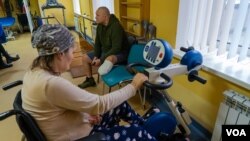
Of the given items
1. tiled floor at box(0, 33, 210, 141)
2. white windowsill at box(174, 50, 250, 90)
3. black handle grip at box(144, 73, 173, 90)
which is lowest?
tiled floor at box(0, 33, 210, 141)

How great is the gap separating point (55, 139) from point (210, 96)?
4.57 ft

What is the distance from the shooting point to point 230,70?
1.53 metres

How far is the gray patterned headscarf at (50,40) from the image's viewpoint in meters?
0.91

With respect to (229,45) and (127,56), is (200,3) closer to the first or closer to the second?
(229,45)

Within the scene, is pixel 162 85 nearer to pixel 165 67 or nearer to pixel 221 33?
pixel 165 67

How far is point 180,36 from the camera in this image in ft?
6.82

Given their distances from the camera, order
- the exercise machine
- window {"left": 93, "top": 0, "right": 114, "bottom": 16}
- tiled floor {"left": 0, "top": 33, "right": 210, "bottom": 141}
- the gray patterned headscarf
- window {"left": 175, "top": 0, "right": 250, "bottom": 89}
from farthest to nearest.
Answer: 1. window {"left": 93, "top": 0, "right": 114, "bottom": 16}
2. tiled floor {"left": 0, "top": 33, "right": 210, "bottom": 141}
3. window {"left": 175, "top": 0, "right": 250, "bottom": 89}
4. the exercise machine
5. the gray patterned headscarf

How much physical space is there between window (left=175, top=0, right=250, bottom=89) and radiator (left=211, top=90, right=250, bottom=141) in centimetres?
10

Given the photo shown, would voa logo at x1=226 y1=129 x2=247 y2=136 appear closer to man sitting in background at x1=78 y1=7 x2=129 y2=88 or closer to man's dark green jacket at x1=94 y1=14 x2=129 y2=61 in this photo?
man sitting in background at x1=78 y1=7 x2=129 y2=88

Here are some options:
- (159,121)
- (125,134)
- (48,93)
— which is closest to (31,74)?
(48,93)

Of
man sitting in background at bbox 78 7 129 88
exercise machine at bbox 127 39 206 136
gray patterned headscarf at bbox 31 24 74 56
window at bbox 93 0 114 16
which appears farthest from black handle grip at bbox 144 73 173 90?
window at bbox 93 0 114 16

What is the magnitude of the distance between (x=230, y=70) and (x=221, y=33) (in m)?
0.33

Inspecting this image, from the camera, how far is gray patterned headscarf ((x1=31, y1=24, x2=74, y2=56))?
91cm

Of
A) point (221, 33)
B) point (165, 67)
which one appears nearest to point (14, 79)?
point (165, 67)
